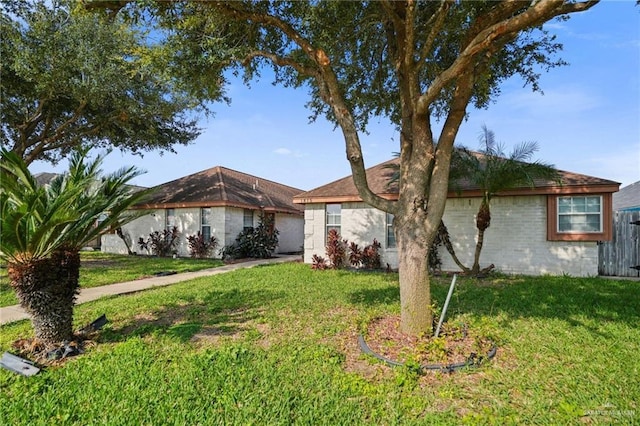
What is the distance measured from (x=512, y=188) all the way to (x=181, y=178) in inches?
688

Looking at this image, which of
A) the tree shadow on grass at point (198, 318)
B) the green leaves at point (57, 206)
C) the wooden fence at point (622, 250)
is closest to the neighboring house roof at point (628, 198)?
the wooden fence at point (622, 250)

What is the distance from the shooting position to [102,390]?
3.49 m

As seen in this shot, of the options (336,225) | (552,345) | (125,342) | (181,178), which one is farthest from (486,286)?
(181,178)

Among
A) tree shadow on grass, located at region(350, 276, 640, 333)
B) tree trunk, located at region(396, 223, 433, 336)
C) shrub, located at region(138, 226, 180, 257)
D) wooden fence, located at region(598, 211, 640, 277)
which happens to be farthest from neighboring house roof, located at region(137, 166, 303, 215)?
wooden fence, located at region(598, 211, 640, 277)

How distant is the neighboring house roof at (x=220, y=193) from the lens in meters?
16.1

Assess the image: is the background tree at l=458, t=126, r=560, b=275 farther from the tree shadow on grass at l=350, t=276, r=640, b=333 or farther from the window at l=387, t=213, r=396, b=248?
the window at l=387, t=213, r=396, b=248

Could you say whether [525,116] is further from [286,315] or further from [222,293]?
[222,293]

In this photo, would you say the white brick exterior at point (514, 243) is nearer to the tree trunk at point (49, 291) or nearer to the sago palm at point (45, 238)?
the sago palm at point (45, 238)

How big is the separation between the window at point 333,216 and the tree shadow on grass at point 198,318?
601 centimetres

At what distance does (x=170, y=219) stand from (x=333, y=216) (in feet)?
29.4

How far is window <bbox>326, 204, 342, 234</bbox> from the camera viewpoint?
1328 cm

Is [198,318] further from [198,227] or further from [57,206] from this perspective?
[198,227]

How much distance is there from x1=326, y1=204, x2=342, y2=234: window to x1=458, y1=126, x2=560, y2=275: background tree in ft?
16.1

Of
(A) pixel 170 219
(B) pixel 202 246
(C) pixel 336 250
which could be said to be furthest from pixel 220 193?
(C) pixel 336 250
